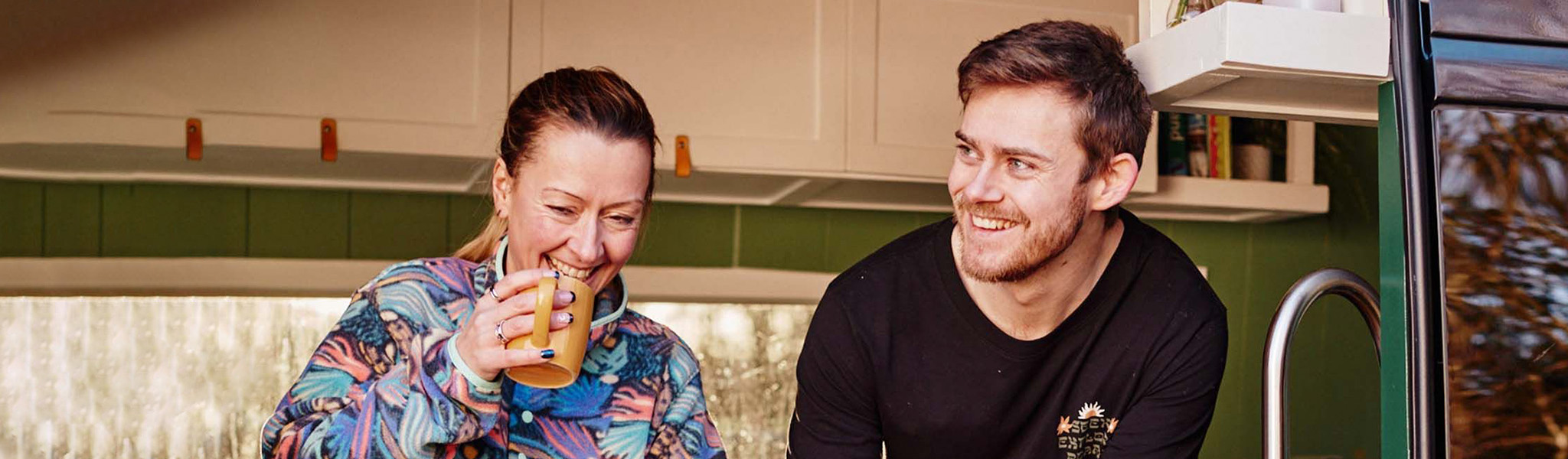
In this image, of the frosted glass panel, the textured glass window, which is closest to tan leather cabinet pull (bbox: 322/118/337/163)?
the frosted glass panel

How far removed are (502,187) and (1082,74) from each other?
2.04 ft

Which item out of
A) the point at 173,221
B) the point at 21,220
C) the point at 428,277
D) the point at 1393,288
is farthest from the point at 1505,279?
the point at 21,220

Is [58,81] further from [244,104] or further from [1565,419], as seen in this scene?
[1565,419]

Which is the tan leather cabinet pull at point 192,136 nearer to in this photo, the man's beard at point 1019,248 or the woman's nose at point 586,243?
the woman's nose at point 586,243

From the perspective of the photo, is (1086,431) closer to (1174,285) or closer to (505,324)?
(1174,285)

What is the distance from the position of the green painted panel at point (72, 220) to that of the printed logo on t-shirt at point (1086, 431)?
2027mm

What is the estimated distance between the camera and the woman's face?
1.28m

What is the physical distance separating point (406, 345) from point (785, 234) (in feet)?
5.90

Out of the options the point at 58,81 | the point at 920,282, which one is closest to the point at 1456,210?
the point at 920,282

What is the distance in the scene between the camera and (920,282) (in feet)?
4.96

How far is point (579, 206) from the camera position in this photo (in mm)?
1281

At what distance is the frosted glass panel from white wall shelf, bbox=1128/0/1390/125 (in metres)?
2.00

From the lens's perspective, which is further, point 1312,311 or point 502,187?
point 1312,311

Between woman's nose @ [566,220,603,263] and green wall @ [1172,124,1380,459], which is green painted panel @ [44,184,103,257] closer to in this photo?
woman's nose @ [566,220,603,263]
